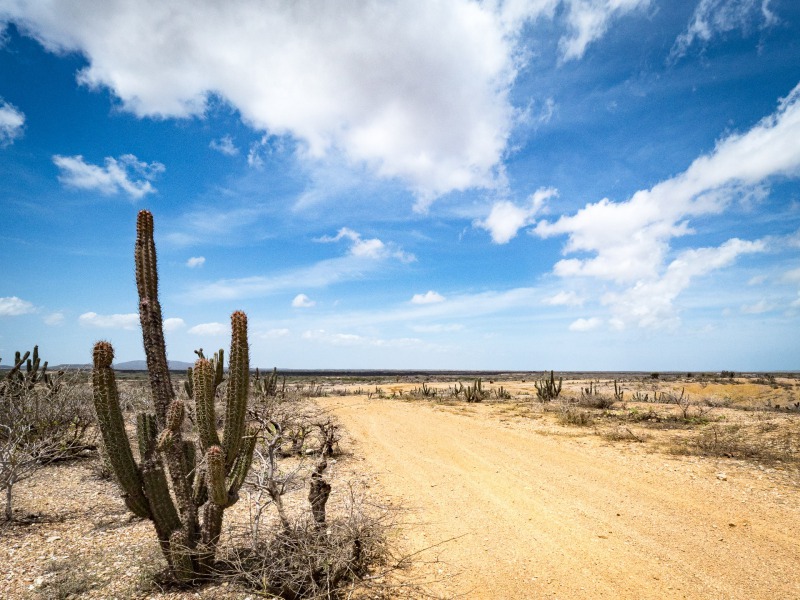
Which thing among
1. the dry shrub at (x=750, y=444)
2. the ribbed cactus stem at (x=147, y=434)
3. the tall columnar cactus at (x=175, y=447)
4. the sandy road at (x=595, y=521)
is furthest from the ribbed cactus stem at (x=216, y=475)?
the dry shrub at (x=750, y=444)

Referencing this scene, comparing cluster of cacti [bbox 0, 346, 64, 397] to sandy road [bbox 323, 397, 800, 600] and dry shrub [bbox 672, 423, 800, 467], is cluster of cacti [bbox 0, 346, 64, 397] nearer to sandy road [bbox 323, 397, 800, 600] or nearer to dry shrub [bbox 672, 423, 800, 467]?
sandy road [bbox 323, 397, 800, 600]

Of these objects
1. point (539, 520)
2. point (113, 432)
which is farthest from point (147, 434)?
point (539, 520)

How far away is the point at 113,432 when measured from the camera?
14.0ft

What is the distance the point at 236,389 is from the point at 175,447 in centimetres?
82

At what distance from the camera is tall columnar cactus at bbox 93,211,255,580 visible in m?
4.26

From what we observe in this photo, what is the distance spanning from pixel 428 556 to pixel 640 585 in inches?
→ 88.6

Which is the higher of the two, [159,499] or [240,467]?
[240,467]

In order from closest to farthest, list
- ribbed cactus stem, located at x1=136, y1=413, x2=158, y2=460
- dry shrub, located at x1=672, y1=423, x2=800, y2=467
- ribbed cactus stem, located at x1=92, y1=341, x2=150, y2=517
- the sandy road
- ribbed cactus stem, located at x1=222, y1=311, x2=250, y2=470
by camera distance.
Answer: ribbed cactus stem, located at x1=92, y1=341, x2=150, y2=517 → ribbed cactus stem, located at x1=222, y1=311, x2=250, y2=470 → the sandy road → ribbed cactus stem, located at x1=136, y1=413, x2=158, y2=460 → dry shrub, located at x1=672, y1=423, x2=800, y2=467

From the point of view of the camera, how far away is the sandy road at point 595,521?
452 centimetres

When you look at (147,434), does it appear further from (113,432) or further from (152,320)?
(152,320)

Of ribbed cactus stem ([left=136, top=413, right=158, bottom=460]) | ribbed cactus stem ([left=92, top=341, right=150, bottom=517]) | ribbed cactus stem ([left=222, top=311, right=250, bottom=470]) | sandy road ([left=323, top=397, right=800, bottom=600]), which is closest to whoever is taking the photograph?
ribbed cactus stem ([left=92, top=341, right=150, bottom=517])

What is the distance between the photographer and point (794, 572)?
4.62 m

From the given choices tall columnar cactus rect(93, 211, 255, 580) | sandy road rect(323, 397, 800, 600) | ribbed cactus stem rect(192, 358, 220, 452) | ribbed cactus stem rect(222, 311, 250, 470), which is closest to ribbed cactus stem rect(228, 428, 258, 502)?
tall columnar cactus rect(93, 211, 255, 580)

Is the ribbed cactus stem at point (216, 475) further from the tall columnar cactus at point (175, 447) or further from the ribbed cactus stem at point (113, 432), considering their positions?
the ribbed cactus stem at point (113, 432)
